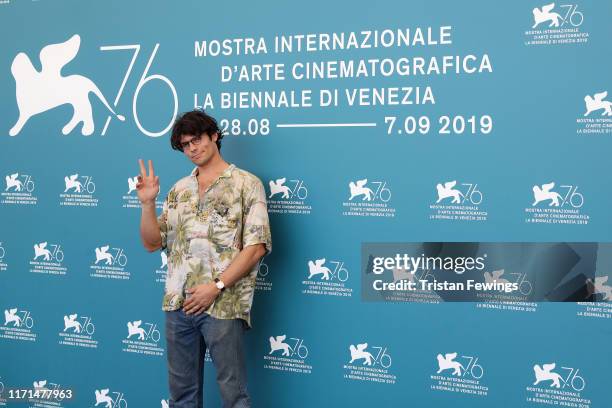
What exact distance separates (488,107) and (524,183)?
0.33m

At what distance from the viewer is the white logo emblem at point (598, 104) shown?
252cm

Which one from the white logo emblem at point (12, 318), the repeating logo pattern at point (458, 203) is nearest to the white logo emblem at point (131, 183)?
the white logo emblem at point (12, 318)

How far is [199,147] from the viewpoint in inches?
107

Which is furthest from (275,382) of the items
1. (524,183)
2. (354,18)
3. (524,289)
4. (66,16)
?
(66,16)

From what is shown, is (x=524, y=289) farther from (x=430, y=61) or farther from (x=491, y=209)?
(x=430, y=61)

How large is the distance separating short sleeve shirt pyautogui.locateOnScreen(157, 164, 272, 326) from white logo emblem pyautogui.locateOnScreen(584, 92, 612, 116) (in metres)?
1.27

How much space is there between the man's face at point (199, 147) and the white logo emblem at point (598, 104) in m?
1.44

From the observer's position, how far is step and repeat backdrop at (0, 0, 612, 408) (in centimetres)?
260

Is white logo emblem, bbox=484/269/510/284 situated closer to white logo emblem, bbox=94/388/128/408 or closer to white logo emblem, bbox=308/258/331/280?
white logo emblem, bbox=308/258/331/280

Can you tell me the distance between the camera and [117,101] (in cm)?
328

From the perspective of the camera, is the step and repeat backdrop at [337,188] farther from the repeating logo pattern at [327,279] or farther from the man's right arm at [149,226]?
the man's right arm at [149,226]

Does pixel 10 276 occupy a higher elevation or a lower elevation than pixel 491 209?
lower

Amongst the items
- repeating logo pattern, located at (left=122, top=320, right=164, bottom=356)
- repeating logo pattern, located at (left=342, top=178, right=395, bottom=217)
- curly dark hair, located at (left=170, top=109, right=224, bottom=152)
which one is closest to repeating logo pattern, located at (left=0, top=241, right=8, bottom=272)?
repeating logo pattern, located at (left=122, top=320, right=164, bottom=356)

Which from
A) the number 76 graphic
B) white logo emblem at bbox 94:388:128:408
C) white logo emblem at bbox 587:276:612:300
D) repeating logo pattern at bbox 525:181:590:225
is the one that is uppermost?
the number 76 graphic
